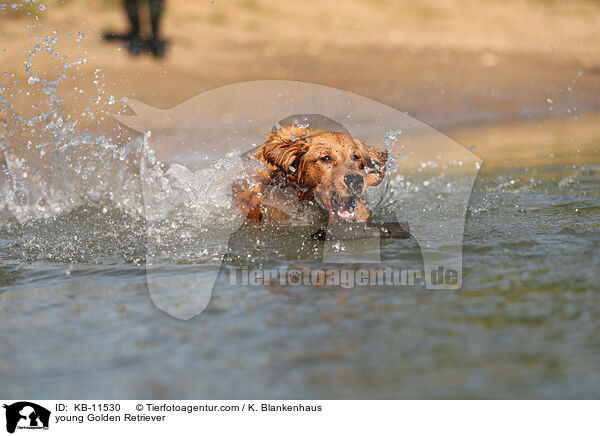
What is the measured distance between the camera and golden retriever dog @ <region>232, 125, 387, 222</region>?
16.6 ft

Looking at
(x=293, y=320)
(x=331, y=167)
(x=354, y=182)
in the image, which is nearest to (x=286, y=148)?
(x=331, y=167)

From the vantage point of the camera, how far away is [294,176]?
17.4 ft

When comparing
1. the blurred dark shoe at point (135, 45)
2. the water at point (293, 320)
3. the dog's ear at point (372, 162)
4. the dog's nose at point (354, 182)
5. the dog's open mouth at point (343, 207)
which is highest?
the blurred dark shoe at point (135, 45)

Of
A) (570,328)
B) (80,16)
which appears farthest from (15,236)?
(80,16)

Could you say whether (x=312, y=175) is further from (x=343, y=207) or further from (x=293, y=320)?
(x=293, y=320)

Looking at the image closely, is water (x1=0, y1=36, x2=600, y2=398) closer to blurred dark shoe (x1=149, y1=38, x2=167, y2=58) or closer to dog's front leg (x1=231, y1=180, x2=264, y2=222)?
dog's front leg (x1=231, y1=180, x2=264, y2=222)

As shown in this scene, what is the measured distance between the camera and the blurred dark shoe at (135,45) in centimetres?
1149

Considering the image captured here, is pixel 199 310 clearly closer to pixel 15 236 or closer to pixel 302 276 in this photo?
pixel 302 276

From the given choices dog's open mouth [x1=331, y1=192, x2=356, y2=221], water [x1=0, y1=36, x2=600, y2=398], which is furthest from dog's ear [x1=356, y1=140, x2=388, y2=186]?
water [x1=0, y1=36, x2=600, y2=398]
